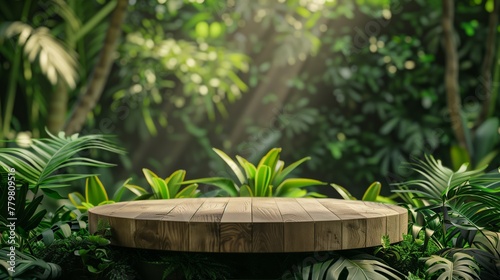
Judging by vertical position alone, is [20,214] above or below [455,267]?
above

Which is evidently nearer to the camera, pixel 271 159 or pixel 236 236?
pixel 236 236

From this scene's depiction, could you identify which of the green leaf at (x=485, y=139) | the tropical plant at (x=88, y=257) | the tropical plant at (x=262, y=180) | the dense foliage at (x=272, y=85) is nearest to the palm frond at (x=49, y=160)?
the tropical plant at (x=88, y=257)

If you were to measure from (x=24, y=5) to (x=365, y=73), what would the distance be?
315 centimetres

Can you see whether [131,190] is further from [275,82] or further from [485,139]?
[275,82]

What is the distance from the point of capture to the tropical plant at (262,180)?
288cm

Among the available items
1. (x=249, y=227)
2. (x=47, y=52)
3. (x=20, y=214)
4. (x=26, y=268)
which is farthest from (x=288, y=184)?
(x=47, y=52)

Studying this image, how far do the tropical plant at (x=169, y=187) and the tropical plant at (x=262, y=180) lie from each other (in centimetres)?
9

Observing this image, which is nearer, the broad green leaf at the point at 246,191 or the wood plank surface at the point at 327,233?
the wood plank surface at the point at 327,233

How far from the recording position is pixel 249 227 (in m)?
1.86

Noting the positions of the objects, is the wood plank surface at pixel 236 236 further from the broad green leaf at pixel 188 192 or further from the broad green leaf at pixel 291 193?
the broad green leaf at pixel 291 193

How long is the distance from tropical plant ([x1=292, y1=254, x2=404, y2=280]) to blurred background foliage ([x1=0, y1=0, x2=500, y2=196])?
3.66 m

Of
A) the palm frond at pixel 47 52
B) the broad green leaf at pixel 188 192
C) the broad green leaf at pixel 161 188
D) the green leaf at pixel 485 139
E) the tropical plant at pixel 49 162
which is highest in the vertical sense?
the palm frond at pixel 47 52

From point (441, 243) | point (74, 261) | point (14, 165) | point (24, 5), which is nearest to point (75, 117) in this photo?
point (24, 5)

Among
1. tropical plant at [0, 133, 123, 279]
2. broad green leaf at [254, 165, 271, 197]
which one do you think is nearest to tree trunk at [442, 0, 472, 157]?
broad green leaf at [254, 165, 271, 197]
